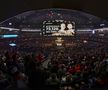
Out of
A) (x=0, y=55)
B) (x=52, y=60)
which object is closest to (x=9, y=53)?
(x=0, y=55)

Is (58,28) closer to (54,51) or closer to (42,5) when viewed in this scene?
(42,5)

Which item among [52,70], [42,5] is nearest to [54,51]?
[52,70]

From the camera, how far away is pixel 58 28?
8.90 feet

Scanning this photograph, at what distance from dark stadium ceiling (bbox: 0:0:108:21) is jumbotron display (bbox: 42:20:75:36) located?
0.24 metres

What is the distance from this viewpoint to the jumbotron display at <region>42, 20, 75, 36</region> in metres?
2.69

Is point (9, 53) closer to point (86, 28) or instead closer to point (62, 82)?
point (62, 82)

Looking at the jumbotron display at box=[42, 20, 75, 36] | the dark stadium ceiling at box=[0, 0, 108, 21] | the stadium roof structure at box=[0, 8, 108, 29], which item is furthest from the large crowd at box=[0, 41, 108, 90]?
the dark stadium ceiling at box=[0, 0, 108, 21]

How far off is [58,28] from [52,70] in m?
0.50

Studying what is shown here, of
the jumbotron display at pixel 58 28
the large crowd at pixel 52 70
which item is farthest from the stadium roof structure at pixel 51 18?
the large crowd at pixel 52 70

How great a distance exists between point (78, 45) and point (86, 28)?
24 centimetres

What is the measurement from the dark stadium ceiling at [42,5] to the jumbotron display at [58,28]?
0.79ft

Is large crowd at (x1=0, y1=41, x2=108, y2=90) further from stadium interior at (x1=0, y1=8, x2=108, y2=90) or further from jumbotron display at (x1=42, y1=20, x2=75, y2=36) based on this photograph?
jumbotron display at (x1=42, y1=20, x2=75, y2=36)

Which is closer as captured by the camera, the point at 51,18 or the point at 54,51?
the point at 51,18

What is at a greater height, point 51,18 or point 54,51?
point 51,18
